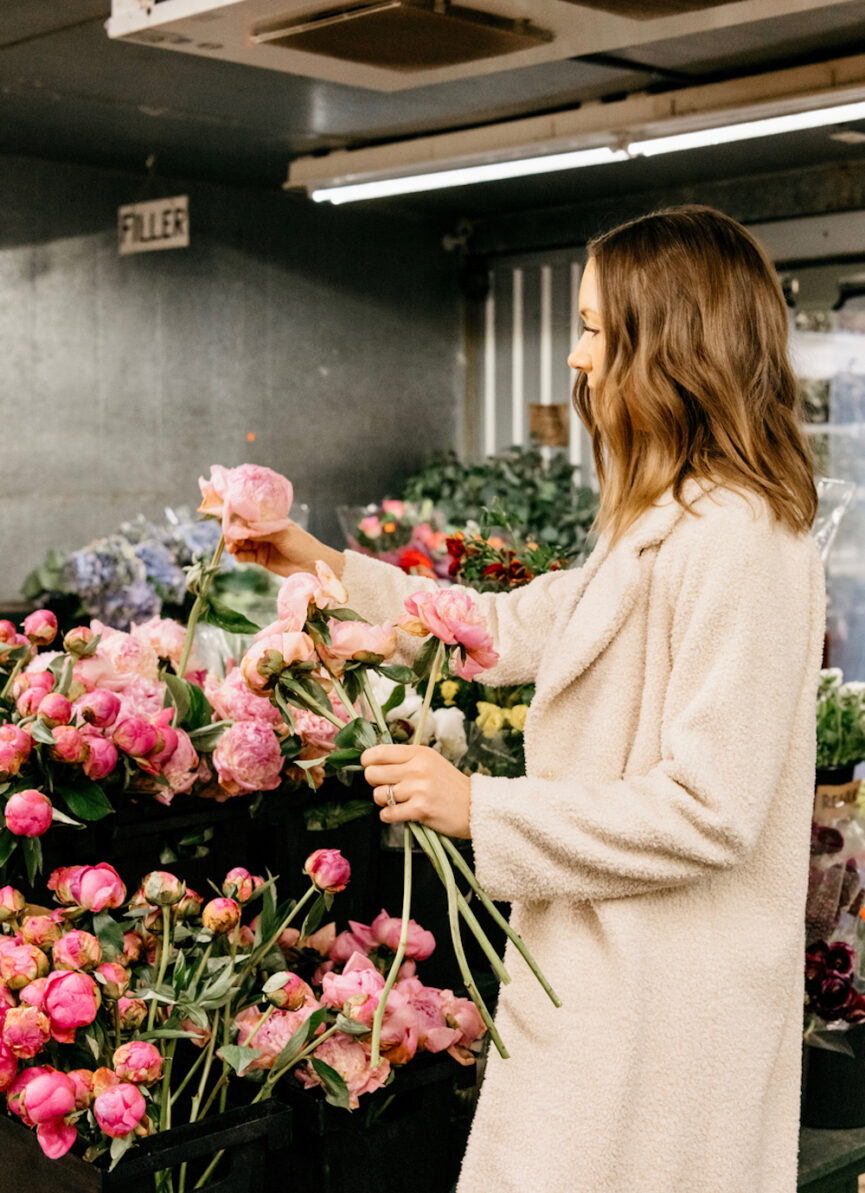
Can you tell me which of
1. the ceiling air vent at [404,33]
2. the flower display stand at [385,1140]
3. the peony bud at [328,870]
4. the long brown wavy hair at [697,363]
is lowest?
the flower display stand at [385,1140]

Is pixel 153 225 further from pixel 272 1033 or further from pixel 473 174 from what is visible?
pixel 272 1033

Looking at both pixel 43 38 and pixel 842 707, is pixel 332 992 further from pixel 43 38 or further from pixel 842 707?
pixel 43 38

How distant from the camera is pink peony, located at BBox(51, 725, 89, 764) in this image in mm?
1245

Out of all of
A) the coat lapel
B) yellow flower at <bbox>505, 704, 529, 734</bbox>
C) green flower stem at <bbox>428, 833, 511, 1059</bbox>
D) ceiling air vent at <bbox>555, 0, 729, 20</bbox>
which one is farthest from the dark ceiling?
green flower stem at <bbox>428, 833, 511, 1059</bbox>

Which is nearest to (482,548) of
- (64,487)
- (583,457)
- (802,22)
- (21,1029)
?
(21,1029)

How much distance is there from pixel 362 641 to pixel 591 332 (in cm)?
43

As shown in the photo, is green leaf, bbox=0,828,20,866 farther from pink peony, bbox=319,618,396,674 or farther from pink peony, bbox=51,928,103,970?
pink peony, bbox=319,618,396,674

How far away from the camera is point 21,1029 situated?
3.55 ft

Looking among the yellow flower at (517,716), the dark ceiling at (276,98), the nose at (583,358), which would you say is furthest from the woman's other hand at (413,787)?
the dark ceiling at (276,98)

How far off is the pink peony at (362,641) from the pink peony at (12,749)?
310 millimetres

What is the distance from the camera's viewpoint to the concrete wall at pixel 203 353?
4.87 m

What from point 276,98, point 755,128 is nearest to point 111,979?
point 755,128

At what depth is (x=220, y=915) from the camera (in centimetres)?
120

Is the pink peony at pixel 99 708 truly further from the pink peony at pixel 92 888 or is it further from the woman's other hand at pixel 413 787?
the woman's other hand at pixel 413 787
